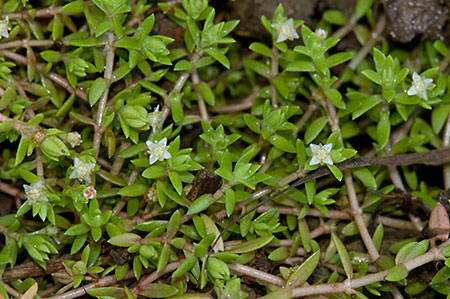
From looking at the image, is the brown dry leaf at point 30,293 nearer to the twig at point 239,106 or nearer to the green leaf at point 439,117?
the twig at point 239,106

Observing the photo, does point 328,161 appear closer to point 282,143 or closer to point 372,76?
point 282,143

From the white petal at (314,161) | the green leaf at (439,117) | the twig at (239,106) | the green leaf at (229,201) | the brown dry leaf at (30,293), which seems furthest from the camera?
the twig at (239,106)

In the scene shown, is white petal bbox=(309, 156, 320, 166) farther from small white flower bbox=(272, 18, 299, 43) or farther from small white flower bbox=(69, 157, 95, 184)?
small white flower bbox=(69, 157, 95, 184)

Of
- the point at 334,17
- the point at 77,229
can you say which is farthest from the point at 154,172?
the point at 334,17

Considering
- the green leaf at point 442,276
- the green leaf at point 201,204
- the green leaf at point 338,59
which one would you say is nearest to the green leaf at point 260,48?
the green leaf at point 338,59

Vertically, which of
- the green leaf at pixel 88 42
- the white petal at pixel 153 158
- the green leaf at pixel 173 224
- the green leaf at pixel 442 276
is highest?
the green leaf at pixel 88 42

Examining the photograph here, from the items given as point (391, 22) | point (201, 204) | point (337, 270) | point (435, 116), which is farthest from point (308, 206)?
point (391, 22)
